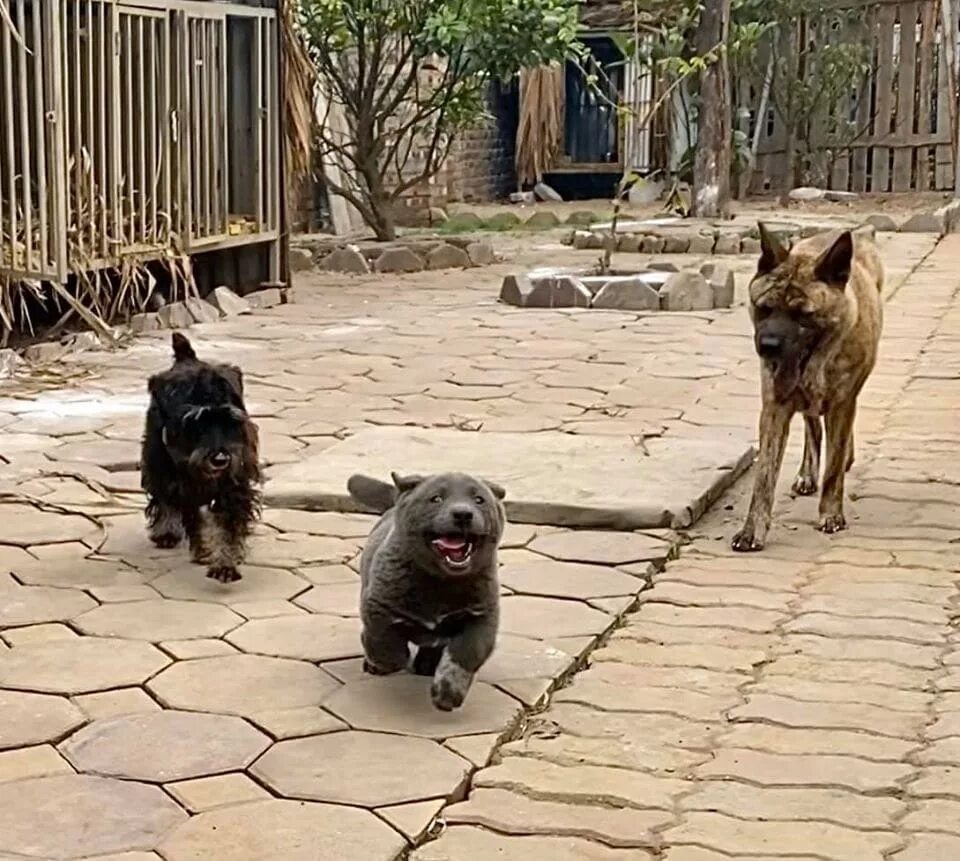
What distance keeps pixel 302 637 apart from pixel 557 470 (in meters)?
1.87

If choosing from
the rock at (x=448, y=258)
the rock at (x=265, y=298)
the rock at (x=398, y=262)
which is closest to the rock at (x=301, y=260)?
the rock at (x=398, y=262)

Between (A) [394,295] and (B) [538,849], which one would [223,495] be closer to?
(B) [538,849]

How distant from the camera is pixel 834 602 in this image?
467cm

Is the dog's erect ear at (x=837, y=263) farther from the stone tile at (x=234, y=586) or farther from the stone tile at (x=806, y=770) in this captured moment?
the stone tile at (x=806, y=770)

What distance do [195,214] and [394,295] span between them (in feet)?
5.57

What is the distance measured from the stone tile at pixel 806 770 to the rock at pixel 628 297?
24.6ft

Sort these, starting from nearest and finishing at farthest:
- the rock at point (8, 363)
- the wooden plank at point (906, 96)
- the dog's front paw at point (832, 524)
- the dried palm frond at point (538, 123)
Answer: the dog's front paw at point (832, 524) → the rock at point (8, 363) → the wooden plank at point (906, 96) → the dried palm frond at point (538, 123)

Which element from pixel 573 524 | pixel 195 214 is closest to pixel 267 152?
pixel 195 214

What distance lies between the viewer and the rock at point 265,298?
36.8 ft

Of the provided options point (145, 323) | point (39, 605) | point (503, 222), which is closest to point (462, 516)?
point (39, 605)

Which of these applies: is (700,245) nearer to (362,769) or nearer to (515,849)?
(362,769)

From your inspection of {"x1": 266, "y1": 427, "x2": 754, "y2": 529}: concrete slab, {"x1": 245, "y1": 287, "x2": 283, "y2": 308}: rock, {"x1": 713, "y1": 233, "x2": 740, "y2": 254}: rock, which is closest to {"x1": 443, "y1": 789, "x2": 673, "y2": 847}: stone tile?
{"x1": 266, "y1": 427, "x2": 754, "y2": 529}: concrete slab

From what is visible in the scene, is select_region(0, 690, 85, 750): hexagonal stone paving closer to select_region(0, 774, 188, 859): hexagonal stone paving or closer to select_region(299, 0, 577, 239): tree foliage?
select_region(0, 774, 188, 859): hexagonal stone paving

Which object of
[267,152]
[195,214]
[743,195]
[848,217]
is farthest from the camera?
[743,195]
